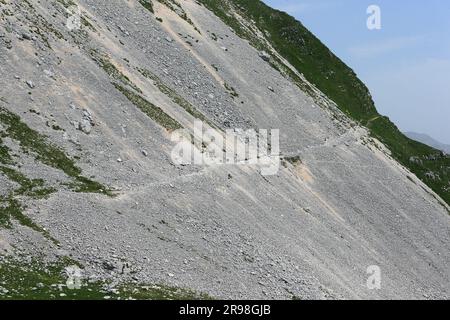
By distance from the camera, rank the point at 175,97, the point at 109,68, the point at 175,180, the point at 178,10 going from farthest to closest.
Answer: the point at 178,10, the point at 175,97, the point at 109,68, the point at 175,180

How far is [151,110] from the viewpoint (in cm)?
5744

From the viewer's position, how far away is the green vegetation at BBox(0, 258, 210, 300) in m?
27.7

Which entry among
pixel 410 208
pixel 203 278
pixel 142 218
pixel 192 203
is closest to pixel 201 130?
pixel 192 203

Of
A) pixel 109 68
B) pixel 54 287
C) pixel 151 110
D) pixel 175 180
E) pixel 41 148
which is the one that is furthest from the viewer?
pixel 109 68

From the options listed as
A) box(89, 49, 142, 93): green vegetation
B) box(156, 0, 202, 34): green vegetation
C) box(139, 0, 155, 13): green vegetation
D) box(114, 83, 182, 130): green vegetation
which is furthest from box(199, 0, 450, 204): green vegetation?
box(114, 83, 182, 130): green vegetation

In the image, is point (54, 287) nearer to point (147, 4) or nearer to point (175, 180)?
point (175, 180)

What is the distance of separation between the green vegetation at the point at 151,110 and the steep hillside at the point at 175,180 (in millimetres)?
181

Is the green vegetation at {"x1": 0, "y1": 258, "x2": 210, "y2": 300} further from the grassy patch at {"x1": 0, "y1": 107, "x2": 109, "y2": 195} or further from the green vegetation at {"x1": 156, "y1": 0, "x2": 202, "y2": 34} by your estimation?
the green vegetation at {"x1": 156, "y1": 0, "x2": 202, "y2": 34}

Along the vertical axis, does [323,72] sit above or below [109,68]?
above

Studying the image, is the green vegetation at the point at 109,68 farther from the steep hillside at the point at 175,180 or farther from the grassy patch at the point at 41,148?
the grassy patch at the point at 41,148

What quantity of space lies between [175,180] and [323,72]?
8152 centimetres

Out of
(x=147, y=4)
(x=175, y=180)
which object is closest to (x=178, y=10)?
(x=147, y=4)

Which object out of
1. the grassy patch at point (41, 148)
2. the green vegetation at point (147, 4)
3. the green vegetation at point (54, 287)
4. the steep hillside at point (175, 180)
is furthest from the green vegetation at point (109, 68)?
the green vegetation at point (54, 287)
